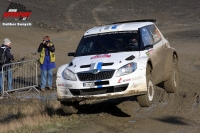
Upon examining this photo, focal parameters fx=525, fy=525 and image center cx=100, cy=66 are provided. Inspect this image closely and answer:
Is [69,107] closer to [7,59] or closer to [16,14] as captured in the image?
[7,59]

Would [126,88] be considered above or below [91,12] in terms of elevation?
below

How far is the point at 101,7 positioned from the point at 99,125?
3226 centimetres

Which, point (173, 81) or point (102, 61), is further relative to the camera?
point (173, 81)

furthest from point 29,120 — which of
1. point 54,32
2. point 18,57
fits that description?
point 54,32

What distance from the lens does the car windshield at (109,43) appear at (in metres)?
11.5

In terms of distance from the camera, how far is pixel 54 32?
3050cm

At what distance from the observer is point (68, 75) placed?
35.4 ft

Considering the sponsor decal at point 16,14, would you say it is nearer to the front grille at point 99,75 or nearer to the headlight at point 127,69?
the front grille at point 99,75

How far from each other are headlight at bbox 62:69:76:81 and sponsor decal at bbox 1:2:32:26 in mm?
22003

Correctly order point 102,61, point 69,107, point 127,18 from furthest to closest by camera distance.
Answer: point 127,18, point 69,107, point 102,61

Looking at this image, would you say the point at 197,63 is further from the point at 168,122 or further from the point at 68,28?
the point at 68,28

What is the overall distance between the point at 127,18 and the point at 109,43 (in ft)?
86.2

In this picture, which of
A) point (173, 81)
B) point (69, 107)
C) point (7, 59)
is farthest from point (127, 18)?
point (69, 107)

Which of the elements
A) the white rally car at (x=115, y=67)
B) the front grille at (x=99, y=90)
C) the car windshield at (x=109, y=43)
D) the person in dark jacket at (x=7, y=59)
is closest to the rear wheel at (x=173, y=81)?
the white rally car at (x=115, y=67)
